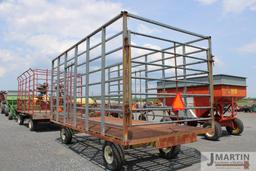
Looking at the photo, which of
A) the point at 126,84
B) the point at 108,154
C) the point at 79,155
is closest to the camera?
the point at 126,84

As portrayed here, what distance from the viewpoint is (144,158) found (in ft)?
18.5

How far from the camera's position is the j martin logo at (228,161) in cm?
489

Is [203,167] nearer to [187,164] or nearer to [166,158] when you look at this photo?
[187,164]

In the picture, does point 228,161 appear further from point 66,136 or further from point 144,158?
point 66,136

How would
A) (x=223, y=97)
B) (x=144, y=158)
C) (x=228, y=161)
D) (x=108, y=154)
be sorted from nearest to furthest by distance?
(x=108, y=154) → (x=228, y=161) → (x=144, y=158) → (x=223, y=97)

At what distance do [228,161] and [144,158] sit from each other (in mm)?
1960

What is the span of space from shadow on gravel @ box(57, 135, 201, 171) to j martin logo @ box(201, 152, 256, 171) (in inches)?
9.3

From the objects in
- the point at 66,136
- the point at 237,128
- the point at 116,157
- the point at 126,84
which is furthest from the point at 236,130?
the point at 126,84

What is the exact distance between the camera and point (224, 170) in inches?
186

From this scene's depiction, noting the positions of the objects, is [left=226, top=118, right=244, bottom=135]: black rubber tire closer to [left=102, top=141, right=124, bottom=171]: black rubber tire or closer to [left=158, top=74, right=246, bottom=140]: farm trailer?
[left=158, top=74, right=246, bottom=140]: farm trailer

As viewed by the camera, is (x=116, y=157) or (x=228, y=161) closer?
(x=116, y=157)

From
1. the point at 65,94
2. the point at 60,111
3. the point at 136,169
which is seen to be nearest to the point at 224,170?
the point at 136,169

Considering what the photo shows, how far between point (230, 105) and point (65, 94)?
682 cm

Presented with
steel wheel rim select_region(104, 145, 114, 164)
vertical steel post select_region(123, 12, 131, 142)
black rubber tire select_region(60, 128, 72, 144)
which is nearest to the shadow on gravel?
black rubber tire select_region(60, 128, 72, 144)
